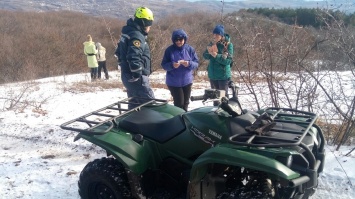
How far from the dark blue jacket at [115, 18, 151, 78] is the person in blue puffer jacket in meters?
0.49

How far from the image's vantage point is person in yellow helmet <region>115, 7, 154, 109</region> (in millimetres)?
5020

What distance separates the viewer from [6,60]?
3038 centimetres

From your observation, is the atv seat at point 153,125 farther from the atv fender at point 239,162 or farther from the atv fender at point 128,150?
the atv fender at point 239,162

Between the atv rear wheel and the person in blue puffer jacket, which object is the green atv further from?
the person in blue puffer jacket

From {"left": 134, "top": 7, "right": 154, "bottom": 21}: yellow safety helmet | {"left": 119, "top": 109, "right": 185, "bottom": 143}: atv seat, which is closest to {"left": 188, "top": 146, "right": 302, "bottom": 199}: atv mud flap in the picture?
{"left": 119, "top": 109, "right": 185, "bottom": 143}: atv seat

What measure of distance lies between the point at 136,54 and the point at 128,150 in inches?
76.5

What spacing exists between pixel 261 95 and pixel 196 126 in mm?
3021

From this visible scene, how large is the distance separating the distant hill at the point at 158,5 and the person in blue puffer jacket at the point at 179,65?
0.93 m

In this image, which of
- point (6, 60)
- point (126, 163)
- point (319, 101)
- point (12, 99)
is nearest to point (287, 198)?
point (126, 163)

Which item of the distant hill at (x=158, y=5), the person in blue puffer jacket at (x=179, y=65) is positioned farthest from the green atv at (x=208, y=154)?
the distant hill at (x=158, y=5)

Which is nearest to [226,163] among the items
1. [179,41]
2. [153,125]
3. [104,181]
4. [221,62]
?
[153,125]

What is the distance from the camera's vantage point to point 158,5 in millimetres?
40938

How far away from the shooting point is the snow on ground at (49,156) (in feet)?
13.5

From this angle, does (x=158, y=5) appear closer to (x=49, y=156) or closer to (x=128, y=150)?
(x=49, y=156)
